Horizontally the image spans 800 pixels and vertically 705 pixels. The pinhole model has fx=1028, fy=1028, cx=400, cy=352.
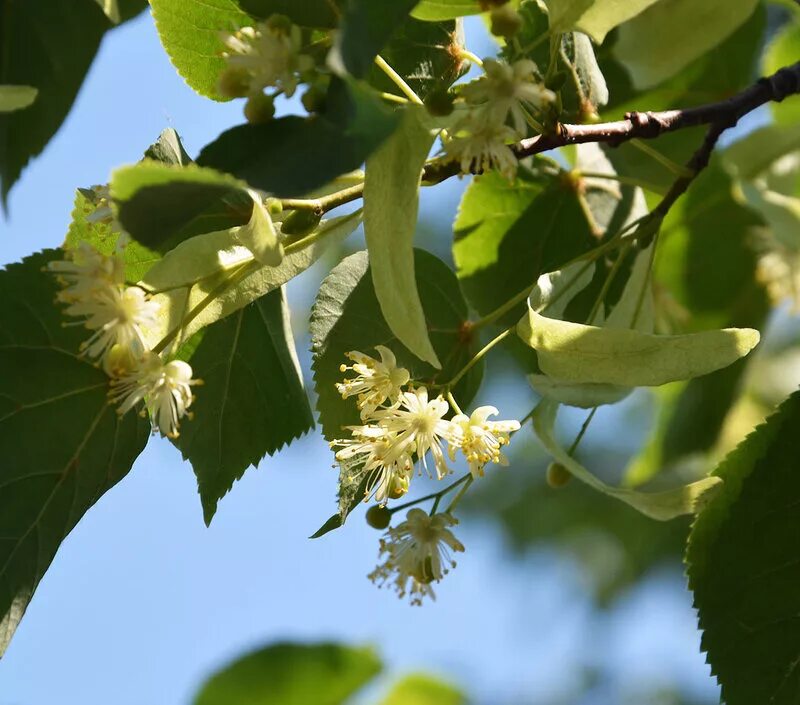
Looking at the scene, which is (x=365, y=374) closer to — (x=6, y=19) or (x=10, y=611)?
(x=10, y=611)

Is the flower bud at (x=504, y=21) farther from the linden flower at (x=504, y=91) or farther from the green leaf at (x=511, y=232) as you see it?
the green leaf at (x=511, y=232)

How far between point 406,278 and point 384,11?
206 mm

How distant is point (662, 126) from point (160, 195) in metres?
0.56

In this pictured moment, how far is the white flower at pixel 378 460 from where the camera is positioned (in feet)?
3.11

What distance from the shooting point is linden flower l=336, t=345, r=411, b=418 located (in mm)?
959

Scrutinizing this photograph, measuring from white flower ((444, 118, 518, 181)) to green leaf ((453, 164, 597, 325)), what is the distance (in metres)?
0.46

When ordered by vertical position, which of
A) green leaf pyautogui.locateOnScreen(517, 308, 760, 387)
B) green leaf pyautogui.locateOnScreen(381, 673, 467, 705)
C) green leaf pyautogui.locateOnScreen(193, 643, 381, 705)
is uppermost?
green leaf pyautogui.locateOnScreen(517, 308, 760, 387)

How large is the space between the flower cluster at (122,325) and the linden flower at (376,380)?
6.2 inches


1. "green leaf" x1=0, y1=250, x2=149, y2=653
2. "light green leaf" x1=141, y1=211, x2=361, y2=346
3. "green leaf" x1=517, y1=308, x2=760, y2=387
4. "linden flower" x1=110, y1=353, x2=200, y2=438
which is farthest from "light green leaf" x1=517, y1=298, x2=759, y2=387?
"green leaf" x1=0, y1=250, x2=149, y2=653

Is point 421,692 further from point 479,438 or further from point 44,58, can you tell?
point 44,58

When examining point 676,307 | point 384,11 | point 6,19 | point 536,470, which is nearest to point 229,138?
point 384,11

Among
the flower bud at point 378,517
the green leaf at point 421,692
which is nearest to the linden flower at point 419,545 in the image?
the flower bud at point 378,517

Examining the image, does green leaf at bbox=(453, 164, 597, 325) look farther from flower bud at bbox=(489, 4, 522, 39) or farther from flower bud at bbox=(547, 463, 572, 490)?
flower bud at bbox=(489, 4, 522, 39)

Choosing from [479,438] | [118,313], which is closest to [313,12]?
[118,313]
